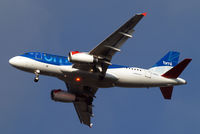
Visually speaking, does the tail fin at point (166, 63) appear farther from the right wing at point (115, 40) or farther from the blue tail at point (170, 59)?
the right wing at point (115, 40)

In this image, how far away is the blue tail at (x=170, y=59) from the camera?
70.9 metres

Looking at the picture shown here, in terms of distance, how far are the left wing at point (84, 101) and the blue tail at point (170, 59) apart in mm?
11681

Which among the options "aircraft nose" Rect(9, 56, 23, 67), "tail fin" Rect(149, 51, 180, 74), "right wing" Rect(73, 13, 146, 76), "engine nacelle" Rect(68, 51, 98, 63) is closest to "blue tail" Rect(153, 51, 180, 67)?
"tail fin" Rect(149, 51, 180, 74)

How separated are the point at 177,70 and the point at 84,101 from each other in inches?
684

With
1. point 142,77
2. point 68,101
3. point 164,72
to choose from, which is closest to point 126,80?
point 142,77

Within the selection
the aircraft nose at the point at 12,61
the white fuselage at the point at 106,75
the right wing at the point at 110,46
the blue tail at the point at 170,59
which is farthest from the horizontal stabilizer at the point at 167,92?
the aircraft nose at the point at 12,61

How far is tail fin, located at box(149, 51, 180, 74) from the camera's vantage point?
69.8 m

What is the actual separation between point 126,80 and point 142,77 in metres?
2.53

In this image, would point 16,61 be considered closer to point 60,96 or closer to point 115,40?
point 60,96

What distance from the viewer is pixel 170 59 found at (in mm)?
71375

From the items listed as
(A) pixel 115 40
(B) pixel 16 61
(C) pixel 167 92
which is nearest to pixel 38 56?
(B) pixel 16 61

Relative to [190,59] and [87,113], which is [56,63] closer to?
[87,113]

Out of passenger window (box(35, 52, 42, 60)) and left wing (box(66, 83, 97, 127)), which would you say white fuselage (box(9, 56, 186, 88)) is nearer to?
passenger window (box(35, 52, 42, 60))

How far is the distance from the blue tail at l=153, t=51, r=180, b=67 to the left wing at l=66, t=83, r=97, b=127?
11.7 m
